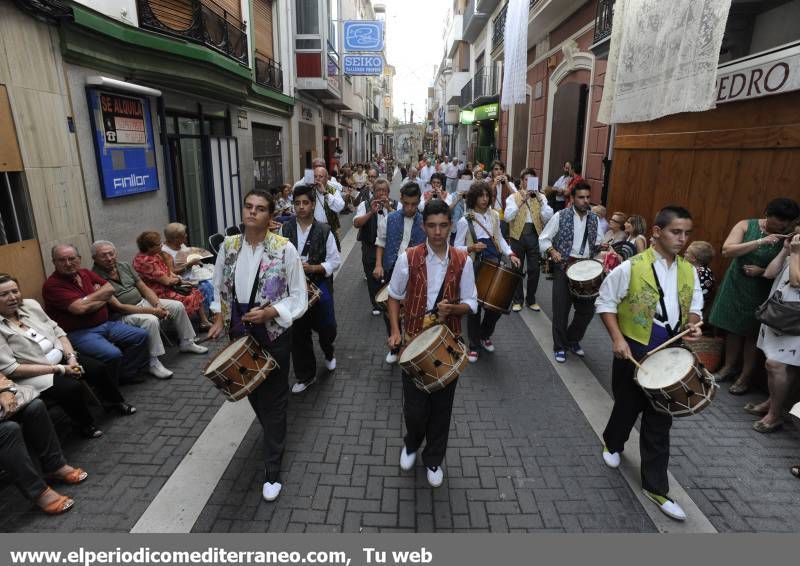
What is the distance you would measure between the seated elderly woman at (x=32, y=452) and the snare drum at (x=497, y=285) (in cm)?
388

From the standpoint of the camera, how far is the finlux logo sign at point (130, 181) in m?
7.00

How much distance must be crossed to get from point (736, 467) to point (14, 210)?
7150mm

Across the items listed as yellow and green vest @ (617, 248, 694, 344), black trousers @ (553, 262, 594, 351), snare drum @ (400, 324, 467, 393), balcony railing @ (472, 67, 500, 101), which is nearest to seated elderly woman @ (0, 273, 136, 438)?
snare drum @ (400, 324, 467, 393)

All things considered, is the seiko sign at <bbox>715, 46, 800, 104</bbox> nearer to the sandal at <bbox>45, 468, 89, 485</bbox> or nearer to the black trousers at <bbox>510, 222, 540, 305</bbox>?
the black trousers at <bbox>510, 222, 540, 305</bbox>

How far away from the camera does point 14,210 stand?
494cm

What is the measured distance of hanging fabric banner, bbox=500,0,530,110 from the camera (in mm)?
12938

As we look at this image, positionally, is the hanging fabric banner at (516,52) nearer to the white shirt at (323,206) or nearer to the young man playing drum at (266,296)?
the white shirt at (323,206)

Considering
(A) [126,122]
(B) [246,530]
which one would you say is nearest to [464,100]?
(A) [126,122]

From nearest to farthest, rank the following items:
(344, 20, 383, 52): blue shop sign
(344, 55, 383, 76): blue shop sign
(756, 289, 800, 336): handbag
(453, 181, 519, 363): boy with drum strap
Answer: (756, 289, 800, 336): handbag < (453, 181, 519, 363): boy with drum strap < (344, 20, 383, 52): blue shop sign < (344, 55, 383, 76): blue shop sign

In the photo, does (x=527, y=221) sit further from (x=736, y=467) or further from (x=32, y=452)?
(x=32, y=452)

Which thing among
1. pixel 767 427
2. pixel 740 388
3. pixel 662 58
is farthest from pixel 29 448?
pixel 662 58

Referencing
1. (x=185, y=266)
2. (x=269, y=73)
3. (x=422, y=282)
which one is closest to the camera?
(x=422, y=282)

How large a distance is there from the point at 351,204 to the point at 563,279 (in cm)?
1427

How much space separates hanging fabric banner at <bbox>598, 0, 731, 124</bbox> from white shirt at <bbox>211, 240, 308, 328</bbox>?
5104mm
